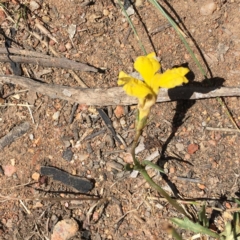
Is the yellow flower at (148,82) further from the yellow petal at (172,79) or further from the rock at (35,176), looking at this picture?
the rock at (35,176)

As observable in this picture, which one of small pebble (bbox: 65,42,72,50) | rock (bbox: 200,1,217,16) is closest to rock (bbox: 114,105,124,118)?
small pebble (bbox: 65,42,72,50)

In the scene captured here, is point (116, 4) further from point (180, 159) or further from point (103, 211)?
point (103, 211)

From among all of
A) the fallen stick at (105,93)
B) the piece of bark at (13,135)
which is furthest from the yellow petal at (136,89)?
the piece of bark at (13,135)

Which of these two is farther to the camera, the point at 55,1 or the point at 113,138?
the point at 55,1

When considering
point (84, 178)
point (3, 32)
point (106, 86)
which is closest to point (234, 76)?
point (106, 86)

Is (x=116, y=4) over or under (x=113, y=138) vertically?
over

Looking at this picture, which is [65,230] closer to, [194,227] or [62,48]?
[194,227]
